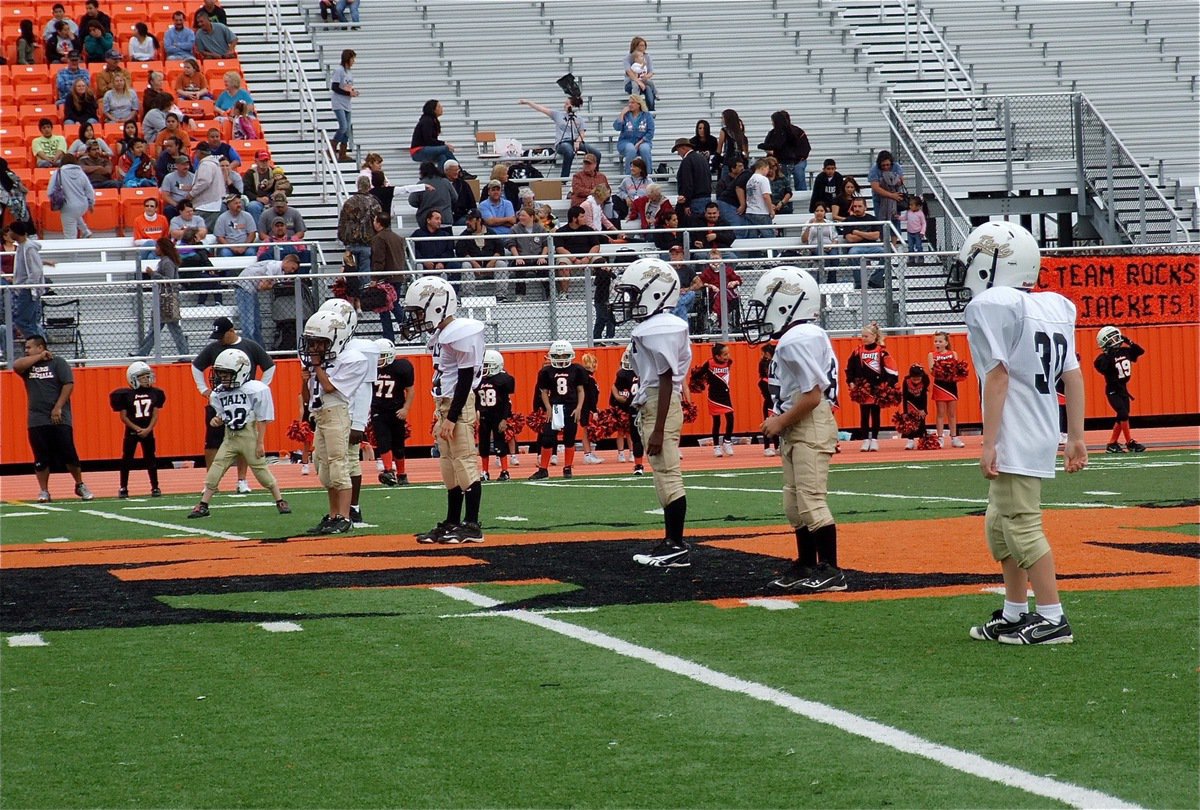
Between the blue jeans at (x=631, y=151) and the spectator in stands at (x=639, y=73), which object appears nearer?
the blue jeans at (x=631, y=151)

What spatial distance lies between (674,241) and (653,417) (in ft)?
52.2

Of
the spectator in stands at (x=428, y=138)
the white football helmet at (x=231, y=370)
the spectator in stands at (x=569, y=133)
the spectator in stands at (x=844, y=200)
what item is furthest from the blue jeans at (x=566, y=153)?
the white football helmet at (x=231, y=370)

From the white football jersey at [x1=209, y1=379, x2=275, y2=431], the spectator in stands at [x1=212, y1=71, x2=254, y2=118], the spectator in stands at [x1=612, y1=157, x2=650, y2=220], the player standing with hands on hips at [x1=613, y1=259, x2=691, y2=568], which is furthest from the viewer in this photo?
the spectator in stands at [x1=212, y1=71, x2=254, y2=118]

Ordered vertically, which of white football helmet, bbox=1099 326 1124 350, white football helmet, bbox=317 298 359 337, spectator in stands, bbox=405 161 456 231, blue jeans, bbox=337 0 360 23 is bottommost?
white football helmet, bbox=1099 326 1124 350

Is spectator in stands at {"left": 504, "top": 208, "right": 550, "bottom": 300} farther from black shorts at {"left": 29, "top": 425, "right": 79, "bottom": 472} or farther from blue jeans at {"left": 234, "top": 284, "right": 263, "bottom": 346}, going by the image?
black shorts at {"left": 29, "top": 425, "right": 79, "bottom": 472}

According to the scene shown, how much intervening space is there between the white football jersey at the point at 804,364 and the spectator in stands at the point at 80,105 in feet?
69.4

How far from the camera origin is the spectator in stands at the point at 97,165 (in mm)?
26672

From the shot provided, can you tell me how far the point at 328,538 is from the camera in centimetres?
1276

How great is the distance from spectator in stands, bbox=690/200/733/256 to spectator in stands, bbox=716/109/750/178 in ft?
6.48

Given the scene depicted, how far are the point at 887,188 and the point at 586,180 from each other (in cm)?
501

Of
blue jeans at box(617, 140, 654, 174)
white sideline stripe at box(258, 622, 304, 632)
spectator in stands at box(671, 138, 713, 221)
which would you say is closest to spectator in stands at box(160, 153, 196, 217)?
blue jeans at box(617, 140, 654, 174)

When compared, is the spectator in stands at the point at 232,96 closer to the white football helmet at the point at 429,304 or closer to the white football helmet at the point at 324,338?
the white football helmet at the point at 324,338

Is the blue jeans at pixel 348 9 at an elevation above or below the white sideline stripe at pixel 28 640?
above

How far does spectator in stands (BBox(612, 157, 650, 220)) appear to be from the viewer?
27.1m
